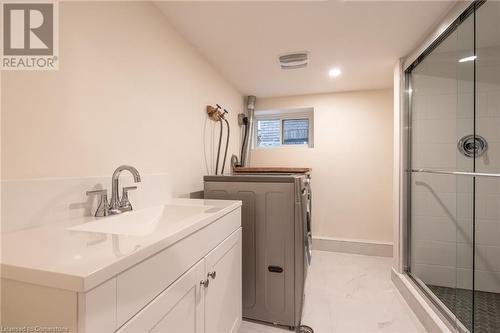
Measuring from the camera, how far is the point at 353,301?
1.92 m

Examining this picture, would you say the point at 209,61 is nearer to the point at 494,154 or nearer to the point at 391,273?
the point at 494,154

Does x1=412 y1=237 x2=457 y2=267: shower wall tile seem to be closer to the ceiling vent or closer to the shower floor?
the shower floor

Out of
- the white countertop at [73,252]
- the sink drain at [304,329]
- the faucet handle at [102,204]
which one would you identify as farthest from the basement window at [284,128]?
the white countertop at [73,252]

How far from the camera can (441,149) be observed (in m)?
1.80

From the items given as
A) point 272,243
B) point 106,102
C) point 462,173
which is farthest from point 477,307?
point 106,102

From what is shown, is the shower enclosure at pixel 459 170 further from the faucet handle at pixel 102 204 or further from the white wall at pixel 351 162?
the faucet handle at pixel 102 204

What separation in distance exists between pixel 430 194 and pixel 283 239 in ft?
4.22

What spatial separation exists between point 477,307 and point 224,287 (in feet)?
5.35

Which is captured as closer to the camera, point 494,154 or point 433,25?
point 494,154

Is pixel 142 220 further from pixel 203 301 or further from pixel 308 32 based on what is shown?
pixel 308 32

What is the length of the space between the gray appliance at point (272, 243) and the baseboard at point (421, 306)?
0.81 meters

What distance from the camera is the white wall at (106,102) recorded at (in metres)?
0.83

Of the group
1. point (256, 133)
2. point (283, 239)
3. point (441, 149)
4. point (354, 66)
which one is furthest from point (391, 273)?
point (256, 133)

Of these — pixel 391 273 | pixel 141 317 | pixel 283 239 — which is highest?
pixel 141 317
